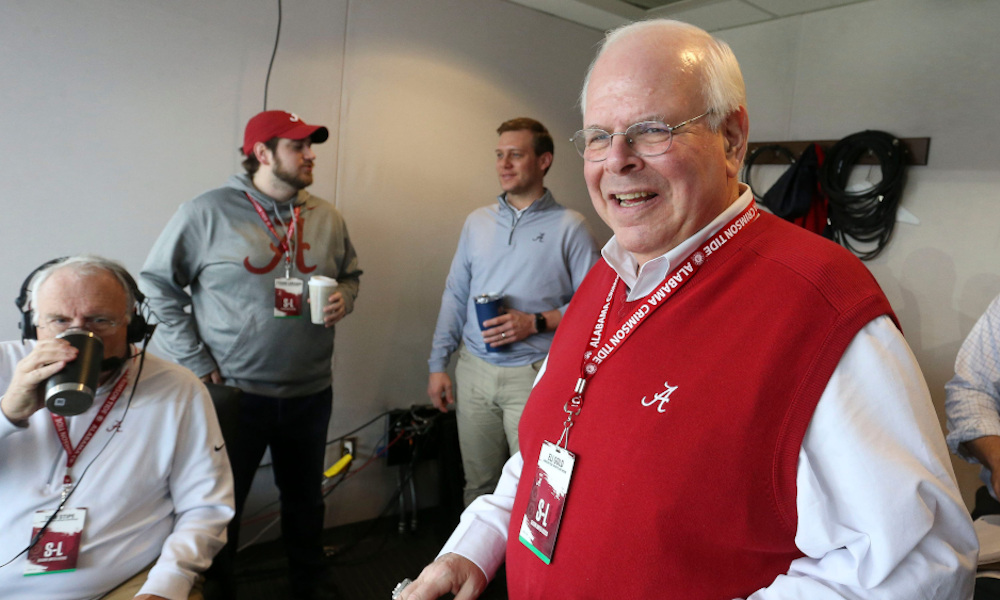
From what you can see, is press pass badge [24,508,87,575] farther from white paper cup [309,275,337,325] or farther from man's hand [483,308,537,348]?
man's hand [483,308,537,348]

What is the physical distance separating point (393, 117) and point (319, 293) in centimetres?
120

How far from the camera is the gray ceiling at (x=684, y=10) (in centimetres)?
326

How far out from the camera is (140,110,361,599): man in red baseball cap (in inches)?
89.8

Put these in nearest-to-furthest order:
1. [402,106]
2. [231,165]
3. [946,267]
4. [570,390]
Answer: [570,390]
[231,165]
[946,267]
[402,106]

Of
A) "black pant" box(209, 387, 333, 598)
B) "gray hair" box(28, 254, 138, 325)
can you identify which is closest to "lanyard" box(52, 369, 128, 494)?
"gray hair" box(28, 254, 138, 325)

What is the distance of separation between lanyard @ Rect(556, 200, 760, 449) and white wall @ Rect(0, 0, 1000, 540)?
7.20ft

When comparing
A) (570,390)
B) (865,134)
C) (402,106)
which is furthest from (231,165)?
(865,134)

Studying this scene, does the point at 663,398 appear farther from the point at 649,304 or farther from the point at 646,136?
the point at 646,136

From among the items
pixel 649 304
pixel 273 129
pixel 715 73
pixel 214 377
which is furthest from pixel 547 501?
pixel 273 129

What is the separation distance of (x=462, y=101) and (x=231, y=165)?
1.25 meters

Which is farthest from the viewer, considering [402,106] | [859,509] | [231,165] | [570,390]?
[402,106]

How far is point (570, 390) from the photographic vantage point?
1.00m

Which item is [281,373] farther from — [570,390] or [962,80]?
[962,80]

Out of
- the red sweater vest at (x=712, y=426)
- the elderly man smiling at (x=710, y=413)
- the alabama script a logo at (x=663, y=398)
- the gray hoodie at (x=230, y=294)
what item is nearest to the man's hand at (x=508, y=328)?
the gray hoodie at (x=230, y=294)
